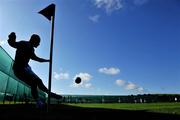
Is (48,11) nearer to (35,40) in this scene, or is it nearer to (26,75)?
(35,40)

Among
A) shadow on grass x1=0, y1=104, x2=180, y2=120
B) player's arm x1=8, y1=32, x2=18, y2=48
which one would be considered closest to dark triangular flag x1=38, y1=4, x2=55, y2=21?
player's arm x1=8, y1=32, x2=18, y2=48

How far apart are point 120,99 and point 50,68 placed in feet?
180

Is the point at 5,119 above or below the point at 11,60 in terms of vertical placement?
below

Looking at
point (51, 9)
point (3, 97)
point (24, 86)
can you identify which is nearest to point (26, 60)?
point (51, 9)

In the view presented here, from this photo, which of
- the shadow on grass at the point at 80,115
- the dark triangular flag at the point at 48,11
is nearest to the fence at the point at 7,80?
the shadow on grass at the point at 80,115

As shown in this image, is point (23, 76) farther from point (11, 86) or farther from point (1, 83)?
point (11, 86)

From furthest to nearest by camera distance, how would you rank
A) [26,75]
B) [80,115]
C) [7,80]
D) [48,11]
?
[7,80]
[48,11]
[26,75]
[80,115]

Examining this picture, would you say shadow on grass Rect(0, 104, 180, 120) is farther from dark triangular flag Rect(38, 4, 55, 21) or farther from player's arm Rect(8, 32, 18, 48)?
dark triangular flag Rect(38, 4, 55, 21)

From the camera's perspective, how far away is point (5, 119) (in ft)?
21.1

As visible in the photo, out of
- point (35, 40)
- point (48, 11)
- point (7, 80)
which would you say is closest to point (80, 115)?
point (35, 40)

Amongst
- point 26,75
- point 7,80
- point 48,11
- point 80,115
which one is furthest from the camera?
point 7,80

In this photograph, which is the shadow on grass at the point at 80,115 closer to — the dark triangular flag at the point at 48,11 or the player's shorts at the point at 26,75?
the player's shorts at the point at 26,75

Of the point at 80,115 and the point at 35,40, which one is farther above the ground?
the point at 35,40

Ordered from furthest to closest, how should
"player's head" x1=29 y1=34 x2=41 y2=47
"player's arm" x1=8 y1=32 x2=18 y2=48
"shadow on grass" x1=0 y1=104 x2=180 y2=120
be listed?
"player's head" x1=29 y1=34 x2=41 y2=47
"player's arm" x1=8 y1=32 x2=18 y2=48
"shadow on grass" x1=0 y1=104 x2=180 y2=120
